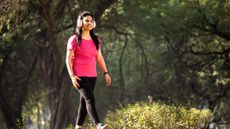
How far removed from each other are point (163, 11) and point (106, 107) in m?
15.3

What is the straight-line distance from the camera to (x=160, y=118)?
9.45 meters

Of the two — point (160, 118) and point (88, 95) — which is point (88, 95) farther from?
point (160, 118)

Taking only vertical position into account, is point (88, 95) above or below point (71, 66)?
below

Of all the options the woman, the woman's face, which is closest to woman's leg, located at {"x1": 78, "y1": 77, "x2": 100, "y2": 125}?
the woman

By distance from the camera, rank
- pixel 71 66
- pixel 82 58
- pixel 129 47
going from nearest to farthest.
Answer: pixel 71 66 < pixel 82 58 < pixel 129 47

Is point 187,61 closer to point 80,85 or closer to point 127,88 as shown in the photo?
point 127,88

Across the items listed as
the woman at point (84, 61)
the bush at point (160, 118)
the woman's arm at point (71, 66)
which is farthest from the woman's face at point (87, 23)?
the bush at point (160, 118)

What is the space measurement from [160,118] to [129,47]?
916 inches

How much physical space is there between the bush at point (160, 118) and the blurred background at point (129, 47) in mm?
5352

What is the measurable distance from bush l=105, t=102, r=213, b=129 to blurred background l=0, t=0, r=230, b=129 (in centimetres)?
535

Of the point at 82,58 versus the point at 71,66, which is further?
the point at 82,58

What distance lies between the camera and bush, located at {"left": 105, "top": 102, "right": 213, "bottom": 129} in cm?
943

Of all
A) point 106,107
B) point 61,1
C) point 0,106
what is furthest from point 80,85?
point 106,107

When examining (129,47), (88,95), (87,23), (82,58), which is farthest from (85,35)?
(129,47)
